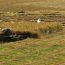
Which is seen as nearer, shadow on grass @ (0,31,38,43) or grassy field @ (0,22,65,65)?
grassy field @ (0,22,65,65)

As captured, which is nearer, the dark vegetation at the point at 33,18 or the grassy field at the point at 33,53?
the grassy field at the point at 33,53

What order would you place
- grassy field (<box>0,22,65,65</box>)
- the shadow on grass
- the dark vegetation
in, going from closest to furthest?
grassy field (<box>0,22,65,65</box>) < the shadow on grass < the dark vegetation

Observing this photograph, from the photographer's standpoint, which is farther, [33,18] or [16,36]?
[33,18]

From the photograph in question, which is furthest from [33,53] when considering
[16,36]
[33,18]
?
[33,18]

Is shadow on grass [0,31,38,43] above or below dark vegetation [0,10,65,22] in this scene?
below

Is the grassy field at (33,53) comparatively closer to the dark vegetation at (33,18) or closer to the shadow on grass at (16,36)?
the shadow on grass at (16,36)

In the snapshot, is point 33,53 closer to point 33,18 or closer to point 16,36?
point 16,36

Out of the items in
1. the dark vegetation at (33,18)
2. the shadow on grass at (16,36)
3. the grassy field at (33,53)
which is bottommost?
the grassy field at (33,53)

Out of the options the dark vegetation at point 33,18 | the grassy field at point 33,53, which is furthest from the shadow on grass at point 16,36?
the dark vegetation at point 33,18

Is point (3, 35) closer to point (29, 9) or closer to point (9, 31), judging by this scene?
point (9, 31)

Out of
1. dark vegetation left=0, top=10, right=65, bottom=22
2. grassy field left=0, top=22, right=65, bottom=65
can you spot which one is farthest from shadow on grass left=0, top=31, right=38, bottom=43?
dark vegetation left=0, top=10, right=65, bottom=22

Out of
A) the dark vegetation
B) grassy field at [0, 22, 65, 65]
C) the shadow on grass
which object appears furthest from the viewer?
the dark vegetation

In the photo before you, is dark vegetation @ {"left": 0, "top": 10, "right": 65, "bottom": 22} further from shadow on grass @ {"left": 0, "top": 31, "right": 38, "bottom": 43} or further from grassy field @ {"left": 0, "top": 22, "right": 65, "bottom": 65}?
grassy field @ {"left": 0, "top": 22, "right": 65, "bottom": 65}

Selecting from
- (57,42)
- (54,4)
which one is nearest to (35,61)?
(57,42)
